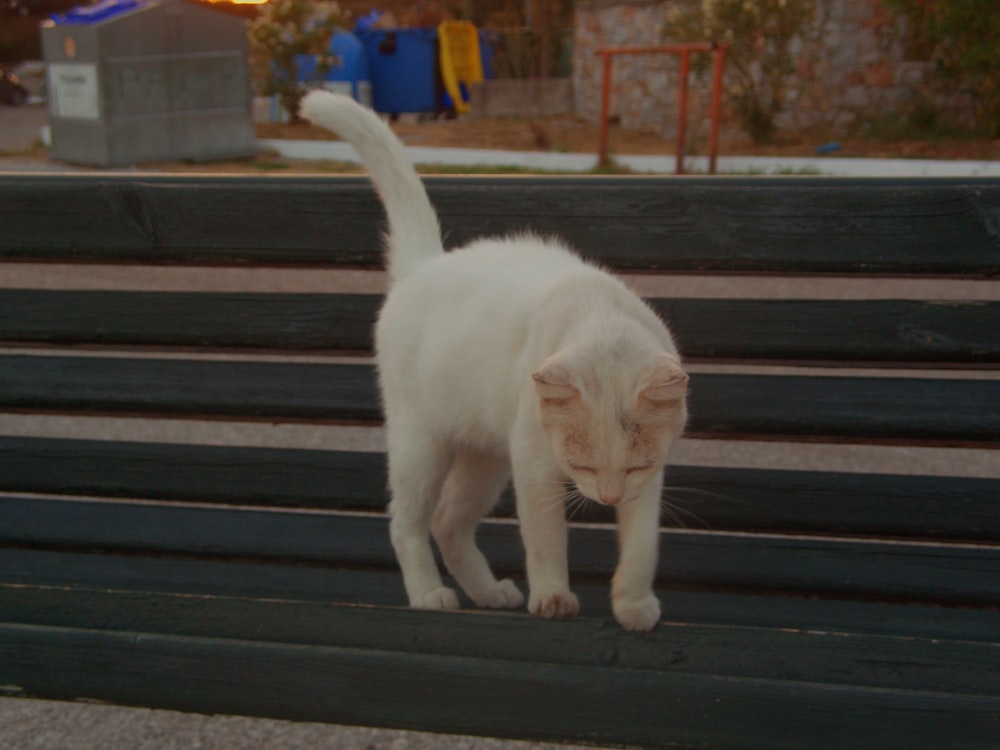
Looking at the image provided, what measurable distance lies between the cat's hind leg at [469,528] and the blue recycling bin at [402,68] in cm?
1373

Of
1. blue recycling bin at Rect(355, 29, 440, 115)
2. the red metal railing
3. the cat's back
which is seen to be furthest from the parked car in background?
the cat's back

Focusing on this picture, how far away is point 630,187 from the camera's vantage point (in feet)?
8.59

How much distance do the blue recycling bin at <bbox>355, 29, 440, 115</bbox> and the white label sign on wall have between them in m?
4.69

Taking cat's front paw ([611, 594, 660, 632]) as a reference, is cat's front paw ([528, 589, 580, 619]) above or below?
below

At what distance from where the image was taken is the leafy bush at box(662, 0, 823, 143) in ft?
35.7

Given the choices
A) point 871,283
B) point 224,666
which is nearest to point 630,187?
point 224,666

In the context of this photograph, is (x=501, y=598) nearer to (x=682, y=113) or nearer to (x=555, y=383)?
(x=555, y=383)

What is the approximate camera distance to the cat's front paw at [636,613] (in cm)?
203

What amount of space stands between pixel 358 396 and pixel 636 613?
98 centimetres

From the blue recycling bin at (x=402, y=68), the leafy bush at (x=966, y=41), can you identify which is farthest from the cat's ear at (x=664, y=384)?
the blue recycling bin at (x=402, y=68)

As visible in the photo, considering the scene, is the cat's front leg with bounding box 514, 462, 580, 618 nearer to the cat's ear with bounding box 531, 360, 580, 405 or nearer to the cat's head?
the cat's head

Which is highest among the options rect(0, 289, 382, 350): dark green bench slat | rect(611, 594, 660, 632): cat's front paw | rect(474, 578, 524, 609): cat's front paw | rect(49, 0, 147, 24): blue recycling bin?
rect(49, 0, 147, 24): blue recycling bin

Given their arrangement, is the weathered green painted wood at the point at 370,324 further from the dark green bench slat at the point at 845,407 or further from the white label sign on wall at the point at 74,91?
the white label sign on wall at the point at 74,91

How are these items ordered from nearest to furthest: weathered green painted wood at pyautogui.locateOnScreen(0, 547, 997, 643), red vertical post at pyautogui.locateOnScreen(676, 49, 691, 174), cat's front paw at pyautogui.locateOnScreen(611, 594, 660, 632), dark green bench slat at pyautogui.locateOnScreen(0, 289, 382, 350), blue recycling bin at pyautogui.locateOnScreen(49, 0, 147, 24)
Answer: cat's front paw at pyautogui.locateOnScreen(611, 594, 660, 632)
weathered green painted wood at pyautogui.locateOnScreen(0, 547, 997, 643)
dark green bench slat at pyautogui.locateOnScreen(0, 289, 382, 350)
red vertical post at pyautogui.locateOnScreen(676, 49, 691, 174)
blue recycling bin at pyautogui.locateOnScreen(49, 0, 147, 24)
